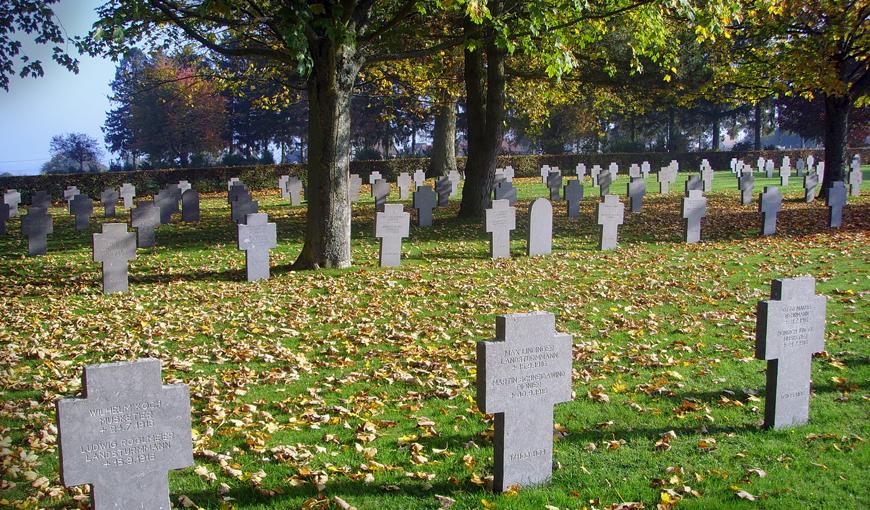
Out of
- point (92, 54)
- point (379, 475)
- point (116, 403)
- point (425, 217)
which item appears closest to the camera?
point (116, 403)

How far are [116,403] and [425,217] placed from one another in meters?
15.8

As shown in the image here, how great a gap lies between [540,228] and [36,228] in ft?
35.2

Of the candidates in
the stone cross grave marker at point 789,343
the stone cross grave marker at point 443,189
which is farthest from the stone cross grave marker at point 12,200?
the stone cross grave marker at point 789,343

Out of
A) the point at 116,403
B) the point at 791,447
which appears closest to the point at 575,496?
the point at 791,447

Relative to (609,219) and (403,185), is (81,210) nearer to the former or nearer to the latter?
(403,185)

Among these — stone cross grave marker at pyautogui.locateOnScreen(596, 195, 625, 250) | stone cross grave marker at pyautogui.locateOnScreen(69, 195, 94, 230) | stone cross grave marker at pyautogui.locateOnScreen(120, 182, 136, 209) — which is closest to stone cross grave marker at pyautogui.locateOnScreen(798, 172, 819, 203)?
stone cross grave marker at pyautogui.locateOnScreen(596, 195, 625, 250)

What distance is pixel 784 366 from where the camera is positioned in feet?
20.2

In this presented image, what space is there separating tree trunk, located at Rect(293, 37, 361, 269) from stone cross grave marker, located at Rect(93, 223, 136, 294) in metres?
2.97

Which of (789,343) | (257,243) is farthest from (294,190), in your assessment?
(789,343)

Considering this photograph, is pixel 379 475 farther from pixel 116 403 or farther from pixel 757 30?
pixel 757 30

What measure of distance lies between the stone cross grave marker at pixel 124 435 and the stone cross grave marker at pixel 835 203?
59.9ft

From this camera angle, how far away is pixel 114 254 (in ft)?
40.0

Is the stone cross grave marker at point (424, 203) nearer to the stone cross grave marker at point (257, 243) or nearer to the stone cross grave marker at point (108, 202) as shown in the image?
the stone cross grave marker at point (257, 243)

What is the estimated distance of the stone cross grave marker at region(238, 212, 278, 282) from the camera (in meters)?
12.9
